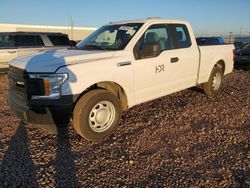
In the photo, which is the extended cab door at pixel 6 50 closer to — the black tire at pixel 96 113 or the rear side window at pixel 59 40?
the rear side window at pixel 59 40

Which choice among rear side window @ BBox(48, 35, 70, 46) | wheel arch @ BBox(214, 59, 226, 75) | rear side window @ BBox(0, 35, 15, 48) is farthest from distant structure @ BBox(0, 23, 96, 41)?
wheel arch @ BBox(214, 59, 226, 75)

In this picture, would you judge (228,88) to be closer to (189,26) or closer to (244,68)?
(189,26)

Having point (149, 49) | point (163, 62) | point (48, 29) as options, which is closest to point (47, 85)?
point (149, 49)

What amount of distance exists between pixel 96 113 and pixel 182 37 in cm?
286

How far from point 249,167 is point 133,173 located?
1.52 m

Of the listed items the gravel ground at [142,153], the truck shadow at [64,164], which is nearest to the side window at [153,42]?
the gravel ground at [142,153]

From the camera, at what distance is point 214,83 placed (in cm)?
791

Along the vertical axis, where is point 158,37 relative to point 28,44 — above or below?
above

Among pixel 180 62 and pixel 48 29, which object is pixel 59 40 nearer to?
pixel 180 62

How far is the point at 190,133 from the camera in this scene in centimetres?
521

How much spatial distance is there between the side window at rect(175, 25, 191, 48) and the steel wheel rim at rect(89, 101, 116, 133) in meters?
2.29

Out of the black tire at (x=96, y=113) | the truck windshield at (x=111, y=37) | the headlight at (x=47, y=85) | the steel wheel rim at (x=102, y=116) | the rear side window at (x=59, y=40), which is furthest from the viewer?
the rear side window at (x=59, y=40)

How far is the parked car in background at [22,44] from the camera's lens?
35.5 ft

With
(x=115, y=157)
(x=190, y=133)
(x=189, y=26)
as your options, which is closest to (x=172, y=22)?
(x=189, y=26)
